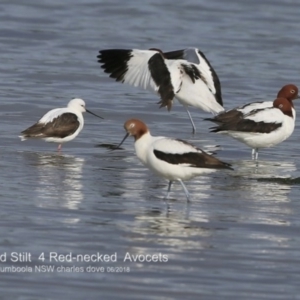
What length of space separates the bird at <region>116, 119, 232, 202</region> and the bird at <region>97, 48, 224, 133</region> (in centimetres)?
443

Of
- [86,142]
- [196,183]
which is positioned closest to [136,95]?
[86,142]

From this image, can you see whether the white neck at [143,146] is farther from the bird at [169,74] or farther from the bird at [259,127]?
the bird at [169,74]

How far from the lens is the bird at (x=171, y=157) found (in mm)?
9992

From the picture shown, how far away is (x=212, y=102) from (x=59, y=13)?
548 inches

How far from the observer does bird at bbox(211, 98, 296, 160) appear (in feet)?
43.8

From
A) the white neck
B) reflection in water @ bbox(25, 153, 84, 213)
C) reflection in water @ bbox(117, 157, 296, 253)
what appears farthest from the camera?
A: the white neck

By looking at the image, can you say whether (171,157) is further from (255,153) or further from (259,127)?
(255,153)

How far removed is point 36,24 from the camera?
27.0m

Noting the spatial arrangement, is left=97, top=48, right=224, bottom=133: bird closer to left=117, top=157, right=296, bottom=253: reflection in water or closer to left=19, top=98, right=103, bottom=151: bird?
left=19, top=98, right=103, bottom=151: bird

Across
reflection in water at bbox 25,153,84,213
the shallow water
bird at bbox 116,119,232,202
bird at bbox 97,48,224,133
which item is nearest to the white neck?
bird at bbox 116,119,232,202

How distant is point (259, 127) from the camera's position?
13406 millimetres

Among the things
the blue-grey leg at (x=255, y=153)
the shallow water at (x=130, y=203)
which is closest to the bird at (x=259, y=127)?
the blue-grey leg at (x=255, y=153)

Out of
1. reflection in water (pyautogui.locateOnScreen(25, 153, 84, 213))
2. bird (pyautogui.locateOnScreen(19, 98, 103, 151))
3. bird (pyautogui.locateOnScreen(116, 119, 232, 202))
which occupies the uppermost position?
bird (pyautogui.locateOnScreen(116, 119, 232, 202))

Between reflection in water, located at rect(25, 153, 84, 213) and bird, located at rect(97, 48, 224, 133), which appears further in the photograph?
bird, located at rect(97, 48, 224, 133)
